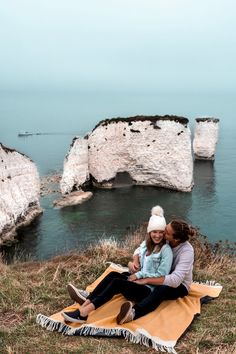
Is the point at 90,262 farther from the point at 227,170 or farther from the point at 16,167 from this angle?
the point at 227,170

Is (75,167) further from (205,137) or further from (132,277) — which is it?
(132,277)

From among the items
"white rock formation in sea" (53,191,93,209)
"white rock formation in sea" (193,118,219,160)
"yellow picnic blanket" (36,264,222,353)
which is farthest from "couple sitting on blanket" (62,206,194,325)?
"white rock formation in sea" (193,118,219,160)

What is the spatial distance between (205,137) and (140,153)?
499 inches

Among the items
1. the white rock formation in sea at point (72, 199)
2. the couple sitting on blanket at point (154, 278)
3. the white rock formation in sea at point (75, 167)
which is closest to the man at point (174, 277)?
the couple sitting on blanket at point (154, 278)

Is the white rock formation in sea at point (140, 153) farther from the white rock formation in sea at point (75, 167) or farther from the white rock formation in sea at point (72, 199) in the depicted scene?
the white rock formation in sea at point (72, 199)

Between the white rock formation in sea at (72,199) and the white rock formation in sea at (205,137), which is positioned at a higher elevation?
the white rock formation in sea at (205,137)

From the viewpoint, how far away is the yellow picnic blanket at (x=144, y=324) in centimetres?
576

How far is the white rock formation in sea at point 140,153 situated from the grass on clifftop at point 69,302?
2085cm

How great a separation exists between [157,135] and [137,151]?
1.85 metres

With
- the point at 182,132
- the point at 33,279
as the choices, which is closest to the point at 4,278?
the point at 33,279

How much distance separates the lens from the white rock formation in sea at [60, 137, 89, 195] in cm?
2920

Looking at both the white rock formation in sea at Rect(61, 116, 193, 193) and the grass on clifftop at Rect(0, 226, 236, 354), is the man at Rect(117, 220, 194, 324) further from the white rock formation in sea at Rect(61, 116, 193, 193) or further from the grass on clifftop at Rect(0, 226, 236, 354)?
the white rock formation in sea at Rect(61, 116, 193, 193)

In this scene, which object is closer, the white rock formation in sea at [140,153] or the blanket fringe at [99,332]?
the blanket fringe at [99,332]

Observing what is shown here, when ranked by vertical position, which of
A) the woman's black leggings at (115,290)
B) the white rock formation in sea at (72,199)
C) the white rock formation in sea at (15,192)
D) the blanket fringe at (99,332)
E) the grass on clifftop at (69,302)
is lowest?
the white rock formation in sea at (72,199)
